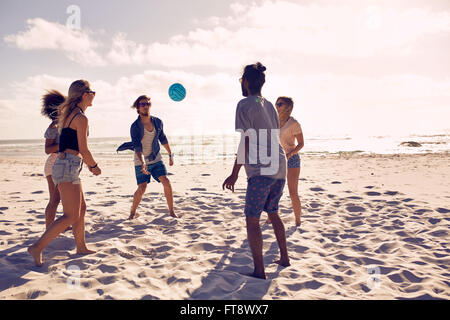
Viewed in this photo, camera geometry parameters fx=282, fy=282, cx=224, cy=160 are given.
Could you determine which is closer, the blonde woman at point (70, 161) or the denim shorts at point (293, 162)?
the blonde woman at point (70, 161)

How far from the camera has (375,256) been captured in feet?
12.0

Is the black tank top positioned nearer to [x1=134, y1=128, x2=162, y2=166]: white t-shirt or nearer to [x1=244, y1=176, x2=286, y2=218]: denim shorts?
[x1=134, y1=128, x2=162, y2=166]: white t-shirt

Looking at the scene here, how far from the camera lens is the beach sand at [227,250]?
2830 mm

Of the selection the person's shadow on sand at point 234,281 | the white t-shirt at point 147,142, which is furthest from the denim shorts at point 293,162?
the white t-shirt at point 147,142

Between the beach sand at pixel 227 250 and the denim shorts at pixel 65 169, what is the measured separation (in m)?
1.01

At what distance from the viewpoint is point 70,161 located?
3289 mm

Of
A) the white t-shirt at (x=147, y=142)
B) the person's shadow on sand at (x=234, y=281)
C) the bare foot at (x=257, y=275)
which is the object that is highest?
the white t-shirt at (x=147, y=142)

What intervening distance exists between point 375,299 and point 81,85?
3924mm

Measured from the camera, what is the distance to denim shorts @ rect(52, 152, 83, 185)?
3.25 meters

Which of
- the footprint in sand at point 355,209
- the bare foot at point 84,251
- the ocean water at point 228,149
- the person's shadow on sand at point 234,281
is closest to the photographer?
the person's shadow on sand at point 234,281

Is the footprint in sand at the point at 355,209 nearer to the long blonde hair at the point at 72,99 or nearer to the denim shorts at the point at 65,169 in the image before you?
the denim shorts at the point at 65,169
